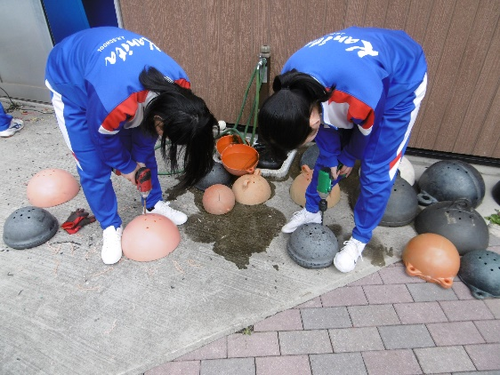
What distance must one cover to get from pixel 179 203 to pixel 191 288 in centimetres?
109

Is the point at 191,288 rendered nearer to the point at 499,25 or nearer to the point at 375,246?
the point at 375,246

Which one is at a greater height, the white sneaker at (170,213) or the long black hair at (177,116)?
the long black hair at (177,116)

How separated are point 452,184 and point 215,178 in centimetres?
223

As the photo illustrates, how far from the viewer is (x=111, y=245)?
9.24 ft

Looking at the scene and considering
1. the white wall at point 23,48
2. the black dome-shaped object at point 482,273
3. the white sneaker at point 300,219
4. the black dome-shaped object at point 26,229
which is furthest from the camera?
the white wall at point 23,48

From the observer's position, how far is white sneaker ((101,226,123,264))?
109 inches

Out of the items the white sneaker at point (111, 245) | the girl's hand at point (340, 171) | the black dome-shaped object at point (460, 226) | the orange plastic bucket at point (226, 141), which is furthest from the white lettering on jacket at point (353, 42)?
the white sneaker at point (111, 245)

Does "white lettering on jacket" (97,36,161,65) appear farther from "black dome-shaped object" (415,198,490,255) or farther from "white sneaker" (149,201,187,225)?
"black dome-shaped object" (415,198,490,255)

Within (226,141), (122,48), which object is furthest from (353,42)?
(226,141)

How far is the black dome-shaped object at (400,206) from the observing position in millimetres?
3053

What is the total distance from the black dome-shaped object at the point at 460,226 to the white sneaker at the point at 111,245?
8.39 feet

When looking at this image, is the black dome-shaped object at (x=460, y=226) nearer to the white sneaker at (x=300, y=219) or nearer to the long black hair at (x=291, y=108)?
the white sneaker at (x=300, y=219)

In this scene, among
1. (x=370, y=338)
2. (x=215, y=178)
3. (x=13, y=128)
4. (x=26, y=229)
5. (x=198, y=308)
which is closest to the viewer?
(x=370, y=338)

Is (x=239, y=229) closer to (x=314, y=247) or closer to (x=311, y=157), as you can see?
(x=314, y=247)
